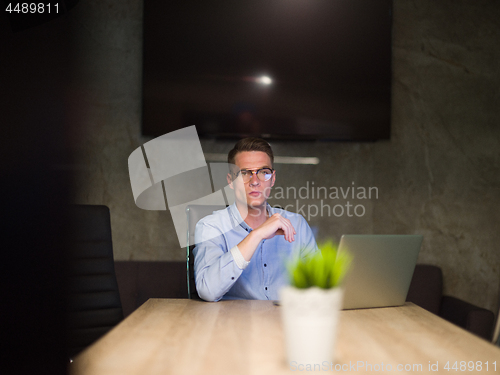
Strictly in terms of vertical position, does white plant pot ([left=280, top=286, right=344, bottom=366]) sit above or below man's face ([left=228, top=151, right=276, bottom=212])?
below

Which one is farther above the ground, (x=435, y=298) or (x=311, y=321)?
(x=311, y=321)

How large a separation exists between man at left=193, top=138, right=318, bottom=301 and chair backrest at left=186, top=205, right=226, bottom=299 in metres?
0.05

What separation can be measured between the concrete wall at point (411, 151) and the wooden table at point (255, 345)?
1.58 meters

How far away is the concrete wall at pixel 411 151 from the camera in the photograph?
2.73m

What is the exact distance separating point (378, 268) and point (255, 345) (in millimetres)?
507

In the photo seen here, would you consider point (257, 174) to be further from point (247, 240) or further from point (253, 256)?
point (247, 240)

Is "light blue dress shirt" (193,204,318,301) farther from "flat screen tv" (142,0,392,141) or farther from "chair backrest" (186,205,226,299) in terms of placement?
"flat screen tv" (142,0,392,141)

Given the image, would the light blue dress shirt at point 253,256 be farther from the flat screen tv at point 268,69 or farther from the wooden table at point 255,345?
the flat screen tv at point 268,69

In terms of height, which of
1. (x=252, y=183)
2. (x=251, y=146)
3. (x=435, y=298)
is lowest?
(x=435, y=298)

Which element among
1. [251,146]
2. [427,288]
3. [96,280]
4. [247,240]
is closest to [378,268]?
[247,240]

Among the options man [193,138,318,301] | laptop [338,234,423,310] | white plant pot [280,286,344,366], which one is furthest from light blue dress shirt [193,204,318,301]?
white plant pot [280,286,344,366]

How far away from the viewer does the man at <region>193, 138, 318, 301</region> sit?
1.42 metres

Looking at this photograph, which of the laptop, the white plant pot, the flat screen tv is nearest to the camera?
the white plant pot

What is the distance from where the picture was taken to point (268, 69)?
8.84 feet
